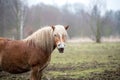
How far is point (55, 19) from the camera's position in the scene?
5506 cm

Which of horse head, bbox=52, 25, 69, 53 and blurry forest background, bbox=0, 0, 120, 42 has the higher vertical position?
blurry forest background, bbox=0, 0, 120, 42

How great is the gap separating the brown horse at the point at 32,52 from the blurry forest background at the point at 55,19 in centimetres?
1674

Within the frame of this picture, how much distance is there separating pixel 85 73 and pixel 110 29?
3599 cm

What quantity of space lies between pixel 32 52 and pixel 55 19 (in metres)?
48.3

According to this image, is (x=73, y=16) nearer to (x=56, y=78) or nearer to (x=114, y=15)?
(x=114, y=15)

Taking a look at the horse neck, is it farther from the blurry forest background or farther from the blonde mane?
the blurry forest background

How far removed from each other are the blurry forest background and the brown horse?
1674 centimetres

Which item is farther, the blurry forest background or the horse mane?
the blurry forest background

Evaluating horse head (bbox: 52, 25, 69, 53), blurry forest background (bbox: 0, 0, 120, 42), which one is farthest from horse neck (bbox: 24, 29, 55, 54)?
blurry forest background (bbox: 0, 0, 120, 42)

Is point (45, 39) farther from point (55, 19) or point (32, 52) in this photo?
point (55, 19)

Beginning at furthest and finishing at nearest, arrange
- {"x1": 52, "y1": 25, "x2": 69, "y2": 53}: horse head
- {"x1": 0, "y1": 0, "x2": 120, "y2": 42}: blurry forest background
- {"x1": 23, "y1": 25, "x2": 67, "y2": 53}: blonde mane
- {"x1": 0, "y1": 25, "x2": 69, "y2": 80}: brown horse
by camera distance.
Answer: {"x1": 0, "y1": 0, "x2": 120, "y2": 42}: blurry forest background → {"x1": 23, "y1": 25, "x2": 67, "y2": 53}: blonde mane → {"x1": 0, "y1": 25, "x2": 69, "y2": 80}: brown horse → {"x1": 52, "y1": 25, "x2": 69, "y2": 53}: horse head

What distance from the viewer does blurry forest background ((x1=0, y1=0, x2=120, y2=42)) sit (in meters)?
31.0

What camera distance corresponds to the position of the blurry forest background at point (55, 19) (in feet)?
102

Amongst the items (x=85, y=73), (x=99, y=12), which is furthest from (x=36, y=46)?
(x=99, y=12)
